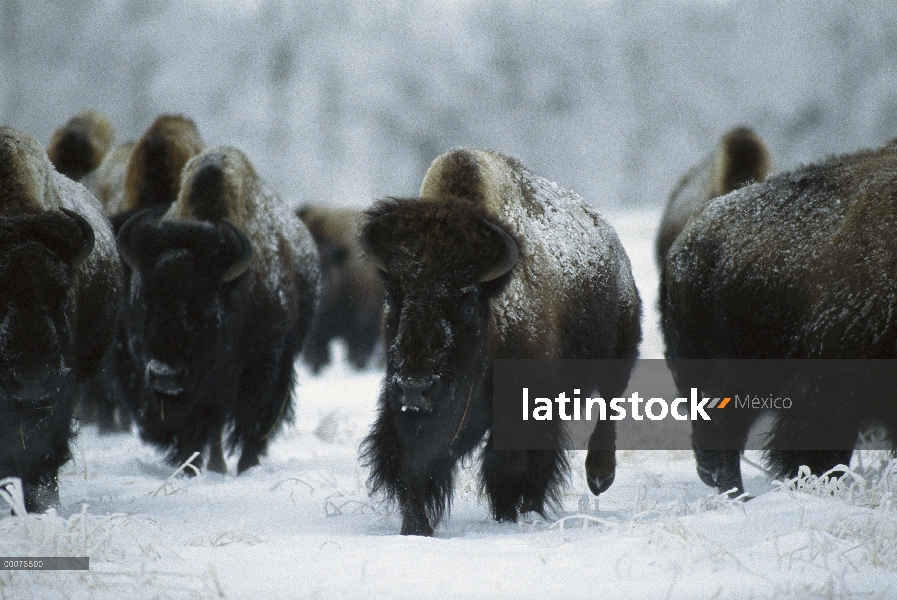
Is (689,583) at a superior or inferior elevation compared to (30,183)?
inferior

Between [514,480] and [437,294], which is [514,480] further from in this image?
[437,294]

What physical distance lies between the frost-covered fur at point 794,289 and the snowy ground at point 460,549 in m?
0.39

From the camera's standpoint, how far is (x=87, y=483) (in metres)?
5.29

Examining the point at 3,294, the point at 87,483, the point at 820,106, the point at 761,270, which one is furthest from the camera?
the point at 820,106

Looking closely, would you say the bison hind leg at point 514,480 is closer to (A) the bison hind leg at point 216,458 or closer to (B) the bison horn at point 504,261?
(B) the bison horn at point 504,261

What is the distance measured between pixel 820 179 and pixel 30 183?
388 cm

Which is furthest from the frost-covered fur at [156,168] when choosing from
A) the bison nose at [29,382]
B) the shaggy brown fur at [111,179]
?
the bison nose at [29,382]

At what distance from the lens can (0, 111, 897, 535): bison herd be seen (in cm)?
379

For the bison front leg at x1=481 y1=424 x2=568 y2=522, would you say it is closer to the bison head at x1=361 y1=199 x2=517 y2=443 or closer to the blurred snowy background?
the bison head at x1=361 y1=199 x2=517 y2=443

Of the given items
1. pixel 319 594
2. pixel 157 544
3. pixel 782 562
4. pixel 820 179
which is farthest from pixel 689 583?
pixel 820 179

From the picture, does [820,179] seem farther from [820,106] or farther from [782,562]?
[820,106]

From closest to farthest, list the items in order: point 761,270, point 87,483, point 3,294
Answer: point 3,294, point 761,270, point 87,483

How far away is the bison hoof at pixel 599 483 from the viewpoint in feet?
16.5

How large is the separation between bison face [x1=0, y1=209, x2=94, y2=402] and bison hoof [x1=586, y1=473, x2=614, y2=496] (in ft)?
8.66
